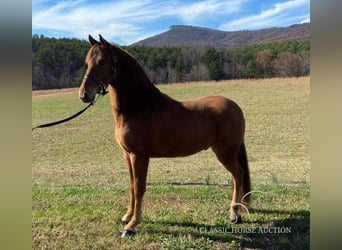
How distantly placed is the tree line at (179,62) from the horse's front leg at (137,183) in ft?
3.53

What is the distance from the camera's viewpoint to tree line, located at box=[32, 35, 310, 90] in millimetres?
3604

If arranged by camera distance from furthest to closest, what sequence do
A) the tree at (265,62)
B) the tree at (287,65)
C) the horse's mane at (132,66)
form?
the tree at (265,62) → the tree at (287,65) → the horse's mane at (132,66)

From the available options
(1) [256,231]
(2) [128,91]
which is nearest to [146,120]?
(2) [128,91]

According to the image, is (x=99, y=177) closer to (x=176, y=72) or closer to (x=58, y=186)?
(x=58, y=186)

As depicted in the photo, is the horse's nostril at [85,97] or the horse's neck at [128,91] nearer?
the horse's nostril at [85,97]

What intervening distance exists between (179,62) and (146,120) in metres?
1.08

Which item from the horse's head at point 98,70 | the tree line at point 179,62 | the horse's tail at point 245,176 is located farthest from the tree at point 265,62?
the horse's head at point 98,70

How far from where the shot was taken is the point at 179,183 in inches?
175

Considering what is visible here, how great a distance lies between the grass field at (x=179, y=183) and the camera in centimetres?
316

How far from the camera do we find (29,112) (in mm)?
2402

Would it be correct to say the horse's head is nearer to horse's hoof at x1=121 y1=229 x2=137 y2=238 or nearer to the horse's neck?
the horse's neck

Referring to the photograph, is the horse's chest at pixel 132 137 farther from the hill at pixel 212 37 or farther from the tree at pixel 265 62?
the tree at pixel 265 62

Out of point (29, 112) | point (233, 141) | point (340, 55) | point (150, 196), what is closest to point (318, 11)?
point (340, 55)

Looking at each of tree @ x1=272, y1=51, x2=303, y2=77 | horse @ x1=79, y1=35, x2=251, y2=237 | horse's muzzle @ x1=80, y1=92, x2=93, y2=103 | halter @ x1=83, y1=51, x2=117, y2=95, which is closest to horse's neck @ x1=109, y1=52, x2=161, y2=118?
horse @ x1=79, y1=35, x2=251, y2=237
